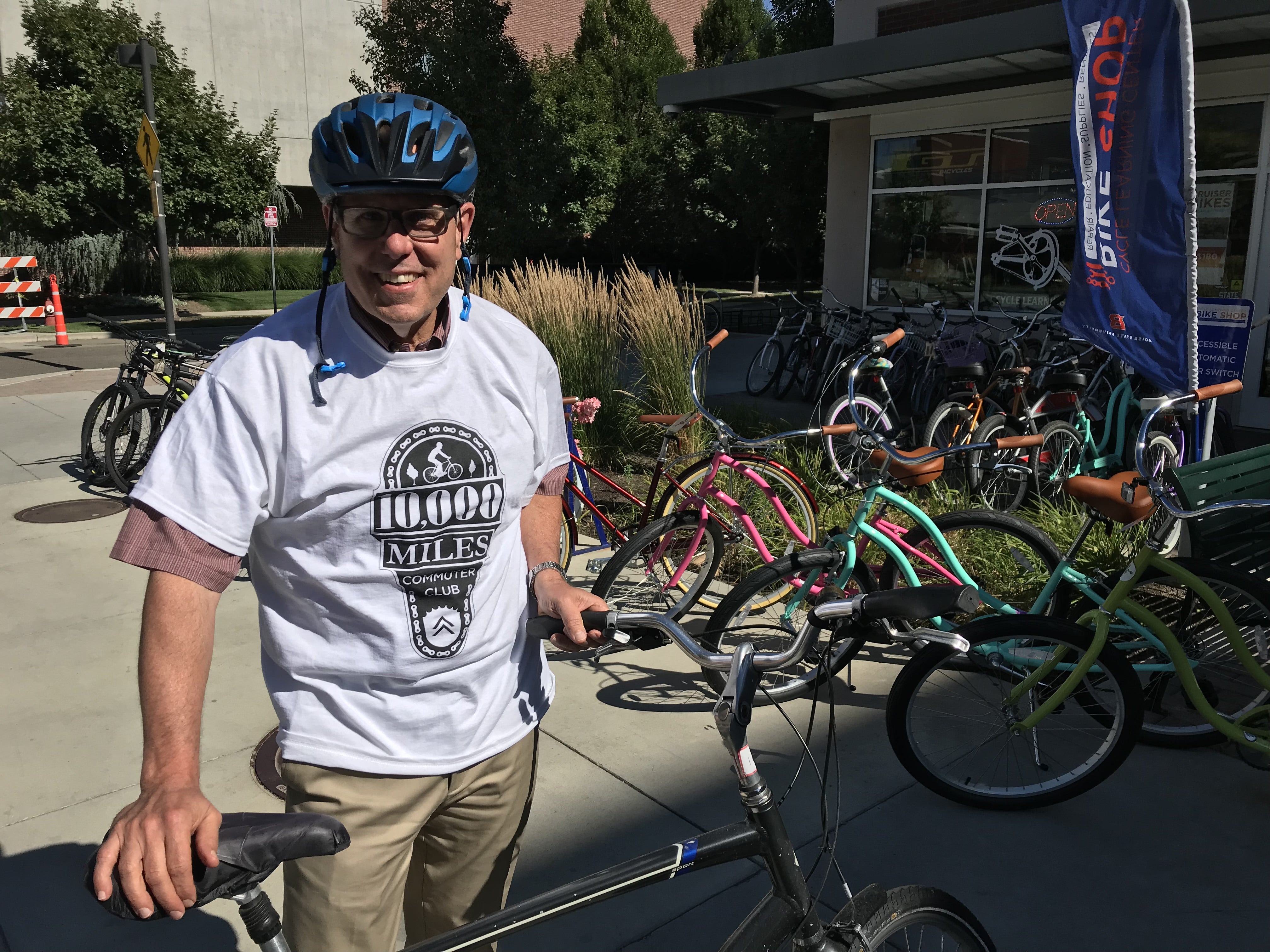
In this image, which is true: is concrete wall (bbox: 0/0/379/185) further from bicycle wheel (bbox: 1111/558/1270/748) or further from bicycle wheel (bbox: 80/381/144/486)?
bicycle wheel (bbox: 1111/558/1270/748)

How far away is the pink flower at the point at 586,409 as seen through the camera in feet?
18.1

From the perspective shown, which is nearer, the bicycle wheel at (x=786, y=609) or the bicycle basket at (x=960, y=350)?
the bicycle wheel at (x=786, y=609)

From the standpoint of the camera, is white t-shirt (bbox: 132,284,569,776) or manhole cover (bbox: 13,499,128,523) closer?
white t-shirt (bbox: 132,284,569,776)

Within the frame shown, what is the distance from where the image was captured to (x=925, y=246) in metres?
12.9

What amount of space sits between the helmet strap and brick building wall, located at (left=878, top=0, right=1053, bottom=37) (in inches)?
438

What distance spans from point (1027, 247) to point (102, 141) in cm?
1990

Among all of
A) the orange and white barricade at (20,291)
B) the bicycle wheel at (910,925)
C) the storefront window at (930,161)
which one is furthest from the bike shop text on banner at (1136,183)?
the orange and white barricade at (20,291)

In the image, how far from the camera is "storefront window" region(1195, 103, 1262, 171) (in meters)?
9.48

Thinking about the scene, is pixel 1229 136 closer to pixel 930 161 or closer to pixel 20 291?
pixel 930 161

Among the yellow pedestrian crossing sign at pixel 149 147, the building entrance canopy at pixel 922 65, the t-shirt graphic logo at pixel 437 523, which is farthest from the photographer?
the yellow pedestrian crossing sign at pixel 149 147

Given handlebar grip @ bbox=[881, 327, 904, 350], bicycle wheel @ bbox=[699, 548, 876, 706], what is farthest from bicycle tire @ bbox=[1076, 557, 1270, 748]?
handlebar grip @ bbox=[881, 327, 904, 350]

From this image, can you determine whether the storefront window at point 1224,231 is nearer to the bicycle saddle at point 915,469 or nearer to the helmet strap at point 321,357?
the bicycle saddle at point 915,469

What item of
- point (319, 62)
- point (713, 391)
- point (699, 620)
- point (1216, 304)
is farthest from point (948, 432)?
point (319, 62)

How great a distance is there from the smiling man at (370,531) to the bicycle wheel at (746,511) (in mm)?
3071
